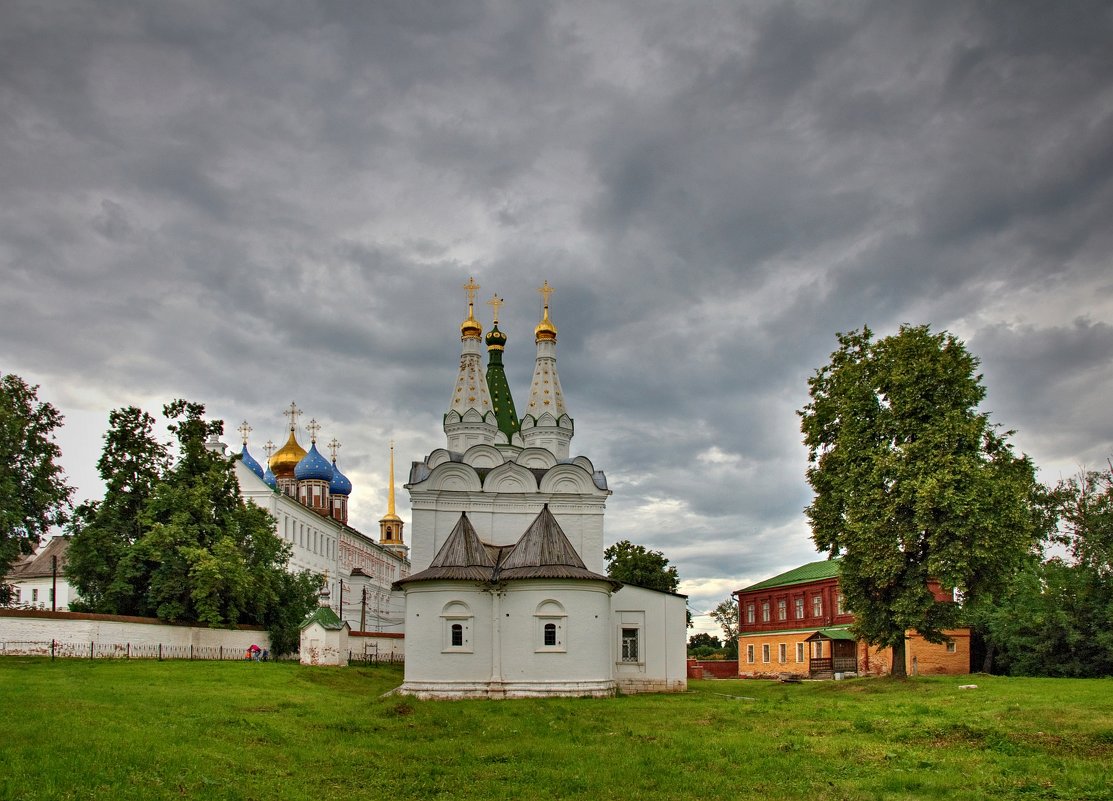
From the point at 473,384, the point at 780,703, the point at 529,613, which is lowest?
the point at 780,703

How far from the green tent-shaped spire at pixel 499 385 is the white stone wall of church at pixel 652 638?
1023 cm

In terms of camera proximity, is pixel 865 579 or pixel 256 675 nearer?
pixel 256 675

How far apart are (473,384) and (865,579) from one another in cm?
1833

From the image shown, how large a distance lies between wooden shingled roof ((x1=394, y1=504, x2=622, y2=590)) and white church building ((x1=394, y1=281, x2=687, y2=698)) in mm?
42

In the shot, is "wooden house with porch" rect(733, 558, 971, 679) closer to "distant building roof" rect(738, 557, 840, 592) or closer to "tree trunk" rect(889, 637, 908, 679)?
"distant building roof" rect(738, 557, 840, 592)

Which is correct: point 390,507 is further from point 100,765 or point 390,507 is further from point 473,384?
point 100,765

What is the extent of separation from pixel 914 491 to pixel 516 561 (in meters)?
11.9

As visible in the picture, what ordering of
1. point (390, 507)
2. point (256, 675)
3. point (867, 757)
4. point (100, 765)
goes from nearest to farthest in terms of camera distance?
point (100, 765) → point (867, 757) → point (256, 675) → point (390, 507)

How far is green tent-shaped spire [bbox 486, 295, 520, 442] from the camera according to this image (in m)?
41.8

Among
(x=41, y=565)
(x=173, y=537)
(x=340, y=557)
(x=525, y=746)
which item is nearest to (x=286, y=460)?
(x=340, y=557)

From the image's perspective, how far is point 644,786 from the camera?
11.8m

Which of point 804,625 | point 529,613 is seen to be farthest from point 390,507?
point 529,613

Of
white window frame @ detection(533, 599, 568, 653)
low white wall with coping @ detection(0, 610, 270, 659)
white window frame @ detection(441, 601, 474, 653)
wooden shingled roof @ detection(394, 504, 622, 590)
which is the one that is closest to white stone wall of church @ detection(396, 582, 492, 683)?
white window frame @ detection(441, 601, 474, 653)

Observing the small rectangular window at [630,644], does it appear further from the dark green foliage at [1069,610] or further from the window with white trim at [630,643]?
the dark green foliage at [1069,610]
